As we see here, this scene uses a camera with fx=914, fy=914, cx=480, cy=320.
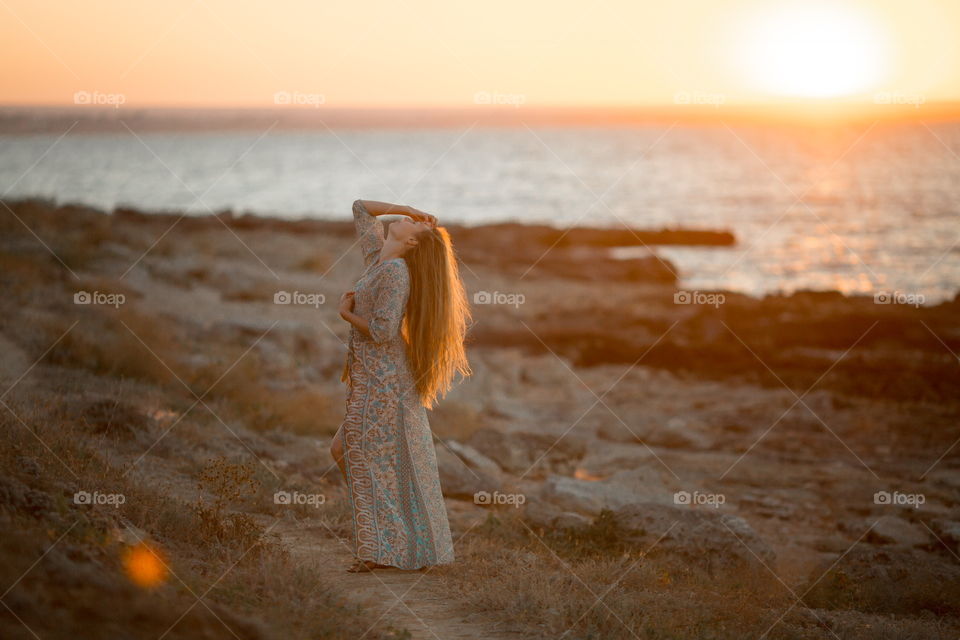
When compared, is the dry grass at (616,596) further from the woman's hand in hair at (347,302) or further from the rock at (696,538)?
the woman's hand in hair at (347,302)

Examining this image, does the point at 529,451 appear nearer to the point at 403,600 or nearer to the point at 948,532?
the point at 948,532

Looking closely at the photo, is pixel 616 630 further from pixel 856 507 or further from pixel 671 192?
pixel 671 192

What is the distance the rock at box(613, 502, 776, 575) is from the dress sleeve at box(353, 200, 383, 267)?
3.70 metres

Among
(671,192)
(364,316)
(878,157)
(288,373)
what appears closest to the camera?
(364,316)

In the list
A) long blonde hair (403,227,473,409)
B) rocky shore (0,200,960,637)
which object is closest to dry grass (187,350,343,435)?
rocky shore (0,200,960,637)

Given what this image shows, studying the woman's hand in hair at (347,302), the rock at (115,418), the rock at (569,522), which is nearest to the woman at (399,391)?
the woman's hand in hair at (347,302)

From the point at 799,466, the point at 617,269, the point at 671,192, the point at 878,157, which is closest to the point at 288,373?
the point at 799,466

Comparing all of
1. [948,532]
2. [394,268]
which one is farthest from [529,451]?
[394,268]

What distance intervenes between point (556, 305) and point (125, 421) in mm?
14633

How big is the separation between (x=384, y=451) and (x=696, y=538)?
11.5 ft

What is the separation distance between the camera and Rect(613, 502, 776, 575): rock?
8180 millimetres

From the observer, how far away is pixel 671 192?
74000 mm

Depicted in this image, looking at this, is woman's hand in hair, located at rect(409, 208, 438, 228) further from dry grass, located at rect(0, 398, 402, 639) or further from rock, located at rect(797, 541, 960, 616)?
rock, located at rect(797, 541, 960, 616)

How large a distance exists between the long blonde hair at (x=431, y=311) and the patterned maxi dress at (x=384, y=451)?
98 millimetres
